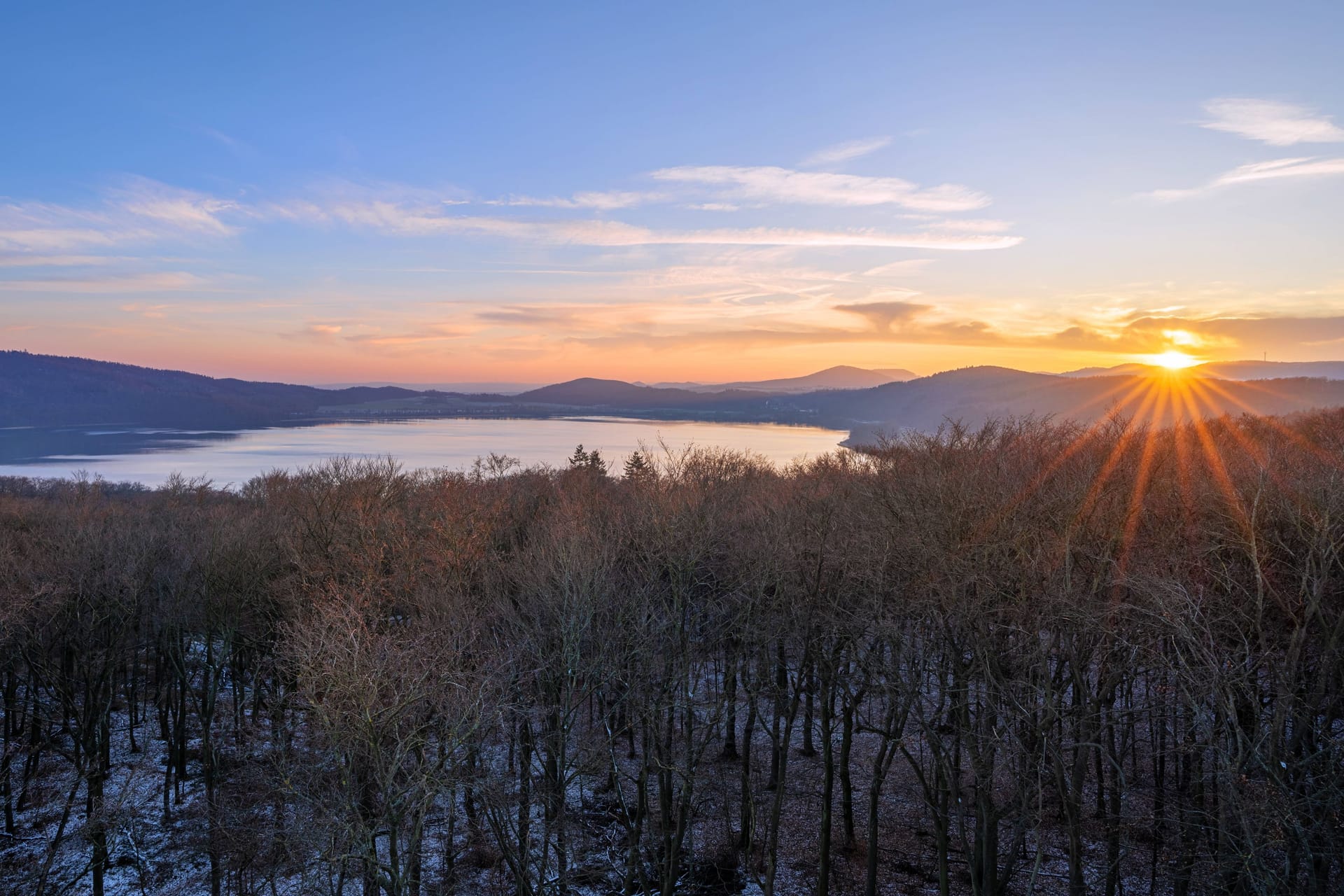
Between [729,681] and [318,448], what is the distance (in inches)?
5632

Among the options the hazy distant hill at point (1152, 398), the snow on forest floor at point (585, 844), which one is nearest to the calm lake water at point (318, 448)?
the hazy distant hill at point (1152, 398)

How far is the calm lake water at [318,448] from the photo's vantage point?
11306 centimetres

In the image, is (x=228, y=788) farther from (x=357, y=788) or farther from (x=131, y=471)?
(x=131, y=471)

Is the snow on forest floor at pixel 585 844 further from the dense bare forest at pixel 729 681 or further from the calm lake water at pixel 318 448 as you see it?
the calm lake water at pixel 318 448

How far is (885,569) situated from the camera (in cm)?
1852

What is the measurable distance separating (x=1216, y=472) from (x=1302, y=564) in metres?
4.47

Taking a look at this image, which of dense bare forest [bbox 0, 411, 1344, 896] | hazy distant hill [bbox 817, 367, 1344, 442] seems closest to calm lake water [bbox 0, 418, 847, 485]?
hazy distant hill [bbox 817, 367, 1344, 442]

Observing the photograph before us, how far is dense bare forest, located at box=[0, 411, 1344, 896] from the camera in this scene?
1386 cm

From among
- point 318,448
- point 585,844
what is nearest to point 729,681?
point 585,844

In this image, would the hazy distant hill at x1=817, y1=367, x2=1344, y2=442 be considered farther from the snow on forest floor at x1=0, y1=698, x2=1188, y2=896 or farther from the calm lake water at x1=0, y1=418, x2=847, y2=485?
the calm lake water at x1=0, y1=418, x2=847, y2=485

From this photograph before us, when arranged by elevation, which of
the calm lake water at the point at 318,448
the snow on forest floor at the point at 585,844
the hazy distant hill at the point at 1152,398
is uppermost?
the hazy distant hill at the point at 1152,398

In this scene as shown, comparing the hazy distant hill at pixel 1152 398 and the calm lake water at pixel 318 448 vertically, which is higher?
the hazy distant hill at pixel 1152 398

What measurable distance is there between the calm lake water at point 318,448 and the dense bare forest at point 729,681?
64951mm

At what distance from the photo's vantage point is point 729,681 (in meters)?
21.4
